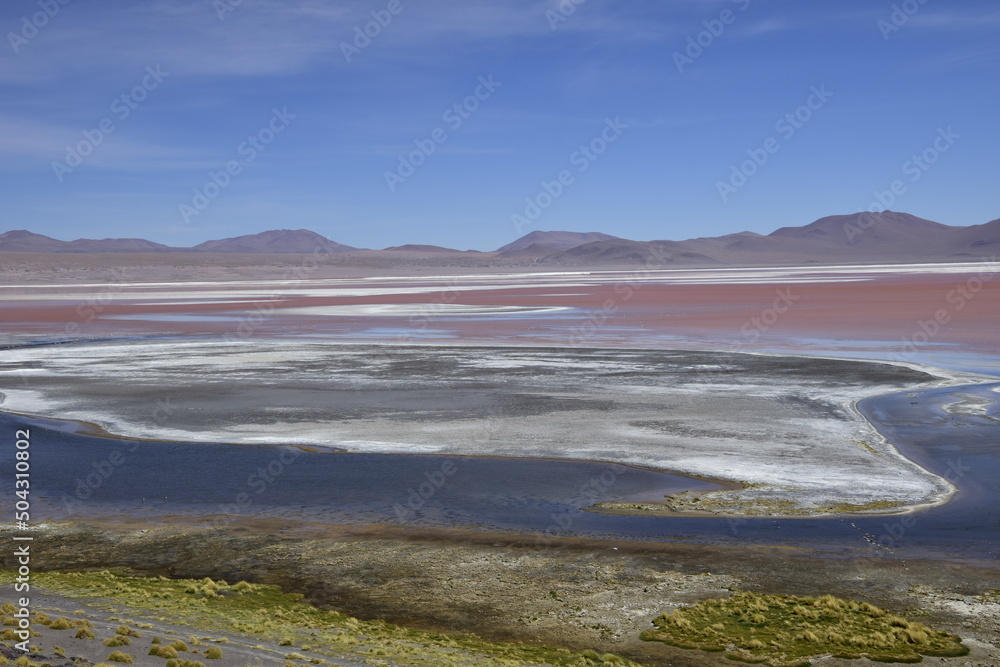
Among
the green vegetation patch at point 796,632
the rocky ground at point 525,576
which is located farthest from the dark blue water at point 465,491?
the green vegetation patch at point 796,632

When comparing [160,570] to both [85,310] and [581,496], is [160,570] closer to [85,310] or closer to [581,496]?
[581,496]

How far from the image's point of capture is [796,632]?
7.17 meters

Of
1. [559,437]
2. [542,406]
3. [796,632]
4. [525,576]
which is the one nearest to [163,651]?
[525,576]

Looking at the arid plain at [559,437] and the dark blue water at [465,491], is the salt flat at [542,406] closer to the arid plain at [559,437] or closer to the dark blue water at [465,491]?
the arid plain at [559,437]

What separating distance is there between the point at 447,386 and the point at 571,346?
8.45 metres

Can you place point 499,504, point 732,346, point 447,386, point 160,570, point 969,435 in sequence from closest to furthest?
point 160,570 < point 499,504 < point 969,435 < point 447,386 < point 732,346

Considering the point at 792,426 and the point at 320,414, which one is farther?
the point at 320,414

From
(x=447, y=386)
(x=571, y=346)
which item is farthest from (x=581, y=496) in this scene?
(x=571, y=346)

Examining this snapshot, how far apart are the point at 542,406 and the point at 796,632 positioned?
34.5 ft

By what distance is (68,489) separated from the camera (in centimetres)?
1201

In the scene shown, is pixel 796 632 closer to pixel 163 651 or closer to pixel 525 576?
pixel 525 576

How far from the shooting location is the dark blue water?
31.9 ft

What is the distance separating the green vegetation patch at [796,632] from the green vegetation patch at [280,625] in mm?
798

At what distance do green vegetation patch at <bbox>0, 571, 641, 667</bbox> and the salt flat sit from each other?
4600 millimetres
